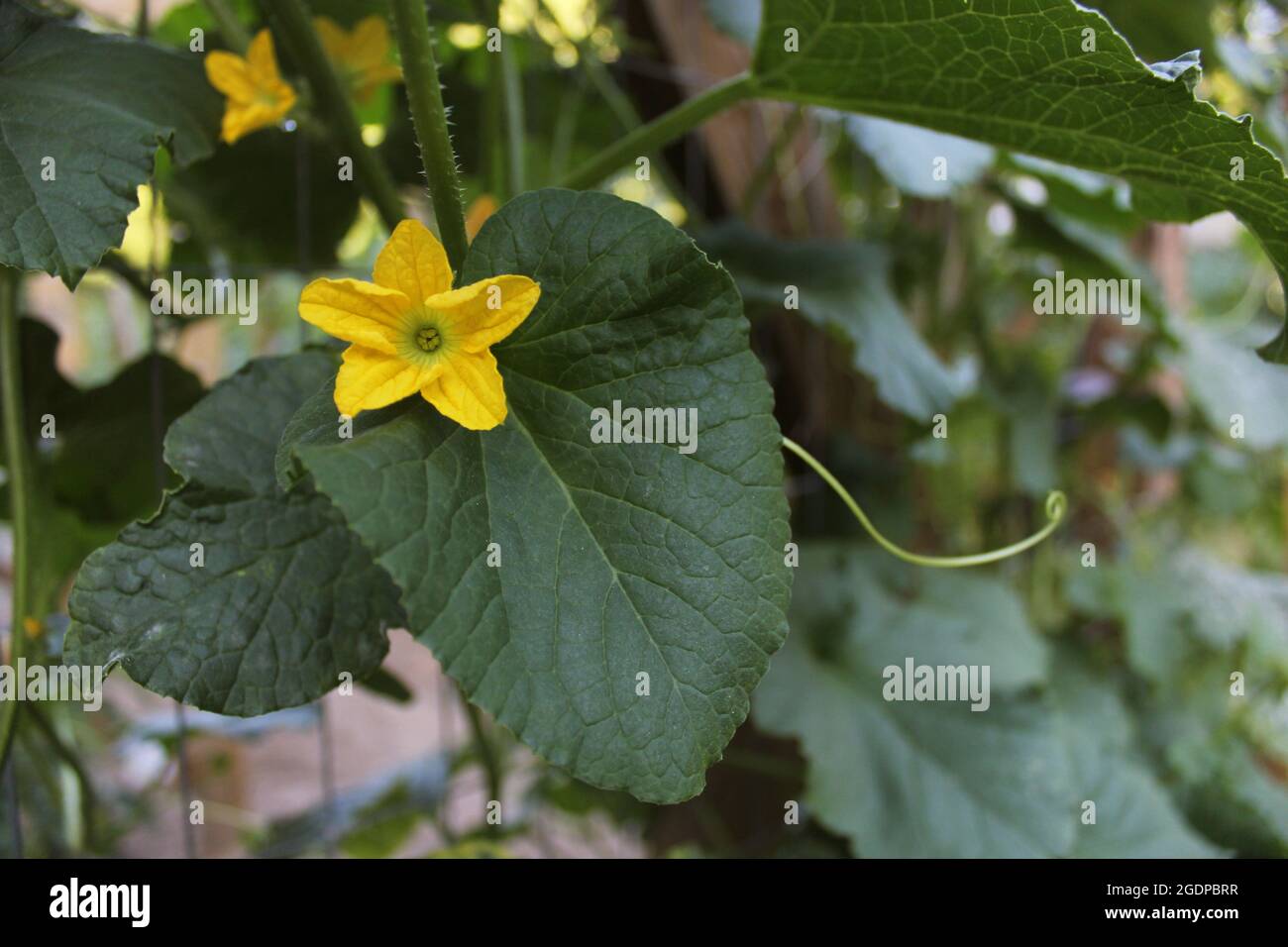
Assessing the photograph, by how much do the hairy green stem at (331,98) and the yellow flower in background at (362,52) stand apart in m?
0.10

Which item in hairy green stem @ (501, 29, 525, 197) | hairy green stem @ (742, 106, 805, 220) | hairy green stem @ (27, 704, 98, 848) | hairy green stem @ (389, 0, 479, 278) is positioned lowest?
hairy green stem @ (27, 704, 98, 848)

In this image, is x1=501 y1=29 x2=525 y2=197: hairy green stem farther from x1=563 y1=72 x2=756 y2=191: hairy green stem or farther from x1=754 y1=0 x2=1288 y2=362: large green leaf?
x1=754 y1=0 x2=1288 y2=362: large green leaf

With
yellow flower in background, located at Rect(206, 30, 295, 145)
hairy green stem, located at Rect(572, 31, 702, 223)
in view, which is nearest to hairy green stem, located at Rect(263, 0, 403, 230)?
yellow flower in background, located at Rect(206, 30, 295, 145)

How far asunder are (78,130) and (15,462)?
0.27 metres

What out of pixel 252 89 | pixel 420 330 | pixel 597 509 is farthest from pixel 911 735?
pixel 252 89

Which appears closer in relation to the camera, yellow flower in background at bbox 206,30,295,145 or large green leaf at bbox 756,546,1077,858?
yellow flower in background at bbox 206,30,295,145

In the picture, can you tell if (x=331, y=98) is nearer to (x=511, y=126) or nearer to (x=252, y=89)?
(x=252, y=89)

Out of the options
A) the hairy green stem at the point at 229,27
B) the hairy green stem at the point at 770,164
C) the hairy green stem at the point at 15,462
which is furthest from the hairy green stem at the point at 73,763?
the hairy green stem at the point at 770,164

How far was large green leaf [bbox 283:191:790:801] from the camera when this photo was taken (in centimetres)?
48

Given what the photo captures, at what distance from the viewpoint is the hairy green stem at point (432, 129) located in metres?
0.59

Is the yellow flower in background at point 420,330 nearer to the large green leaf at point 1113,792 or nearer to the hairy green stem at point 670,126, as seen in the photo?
the hairy green stem at point 670,126

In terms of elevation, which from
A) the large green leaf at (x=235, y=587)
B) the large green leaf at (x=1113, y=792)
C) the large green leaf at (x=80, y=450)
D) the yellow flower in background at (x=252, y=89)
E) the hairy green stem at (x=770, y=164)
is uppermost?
the hairy green stem at (x=770, y=164)

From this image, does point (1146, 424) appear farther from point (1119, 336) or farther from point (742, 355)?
point (742, 355)

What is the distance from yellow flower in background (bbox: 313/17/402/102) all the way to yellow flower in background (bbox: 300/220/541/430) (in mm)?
391
